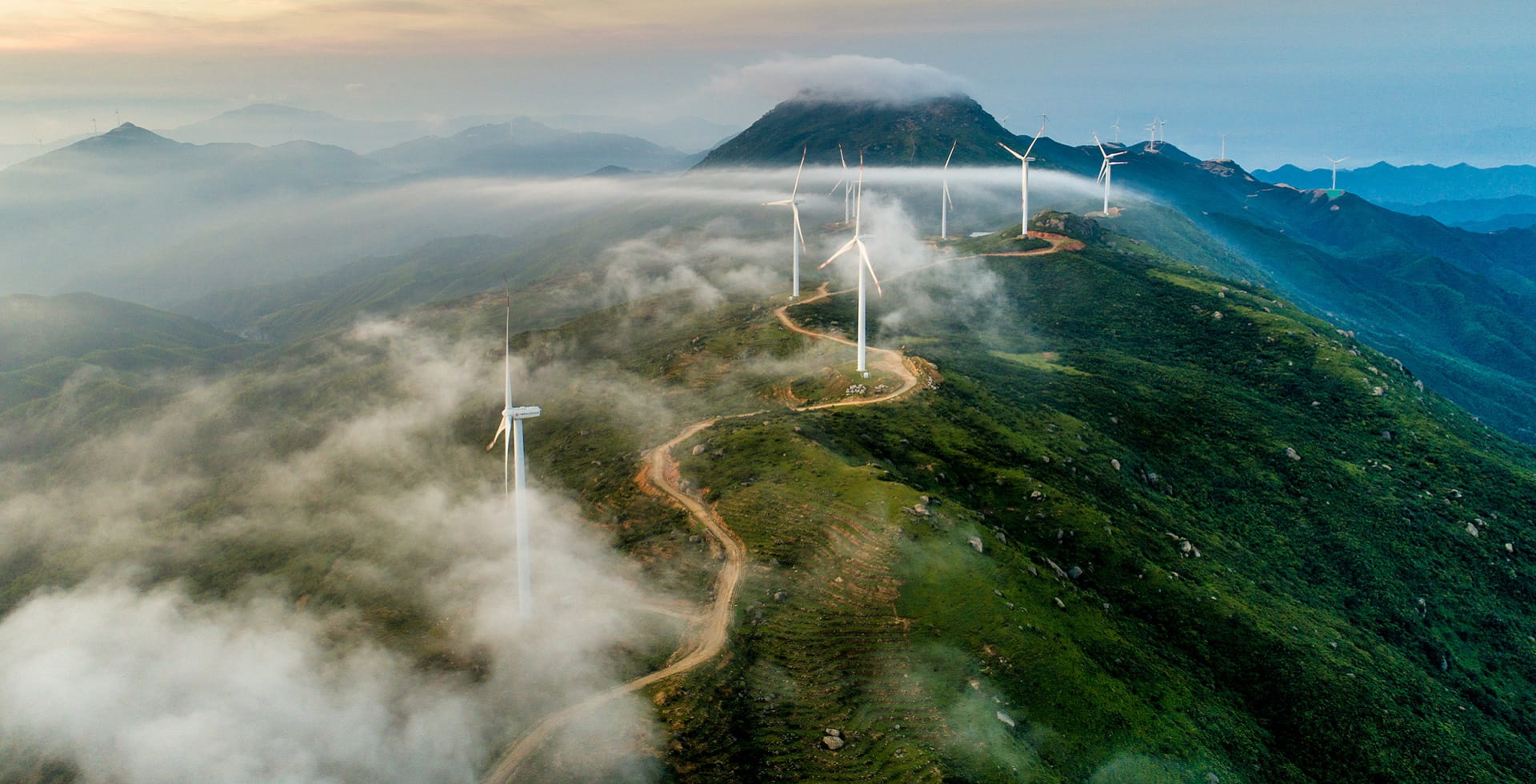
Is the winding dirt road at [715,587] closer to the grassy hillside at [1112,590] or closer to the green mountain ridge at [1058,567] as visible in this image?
the green mountain ridge at [1058,567]

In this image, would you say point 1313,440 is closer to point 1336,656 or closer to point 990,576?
point 1336,656

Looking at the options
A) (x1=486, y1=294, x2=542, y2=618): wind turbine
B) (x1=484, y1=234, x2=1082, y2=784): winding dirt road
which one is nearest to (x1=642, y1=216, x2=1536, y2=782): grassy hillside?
(x1=484, y1=234, x2=1082, y2=784): winding dirt road

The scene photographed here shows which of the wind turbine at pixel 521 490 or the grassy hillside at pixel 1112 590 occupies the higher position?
the wind turbine at pixel 521 490

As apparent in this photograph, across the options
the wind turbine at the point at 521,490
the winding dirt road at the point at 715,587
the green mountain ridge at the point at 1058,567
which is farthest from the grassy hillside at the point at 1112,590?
the wind turbine at the point at 521,490

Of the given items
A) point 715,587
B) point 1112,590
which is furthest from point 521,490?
point 1112,590

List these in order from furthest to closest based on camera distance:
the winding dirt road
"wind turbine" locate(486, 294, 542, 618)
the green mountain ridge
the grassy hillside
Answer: "wind turbine" locate(486, 294, 542, 618)
the green mountain ridge
the grassy hillside
the winding dirt road

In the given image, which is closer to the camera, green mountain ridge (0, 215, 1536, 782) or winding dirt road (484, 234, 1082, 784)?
winding dirt road (484, 234, 1082, 784)

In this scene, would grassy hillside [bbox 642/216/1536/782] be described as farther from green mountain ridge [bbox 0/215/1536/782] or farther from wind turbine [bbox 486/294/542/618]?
wind turbine [bbox 486/294/542/618]

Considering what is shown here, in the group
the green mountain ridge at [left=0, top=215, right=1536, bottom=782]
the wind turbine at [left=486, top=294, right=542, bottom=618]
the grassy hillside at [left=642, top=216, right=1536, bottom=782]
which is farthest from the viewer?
the wind turbine at [left=486, top=294, right=542, bottom=618]
